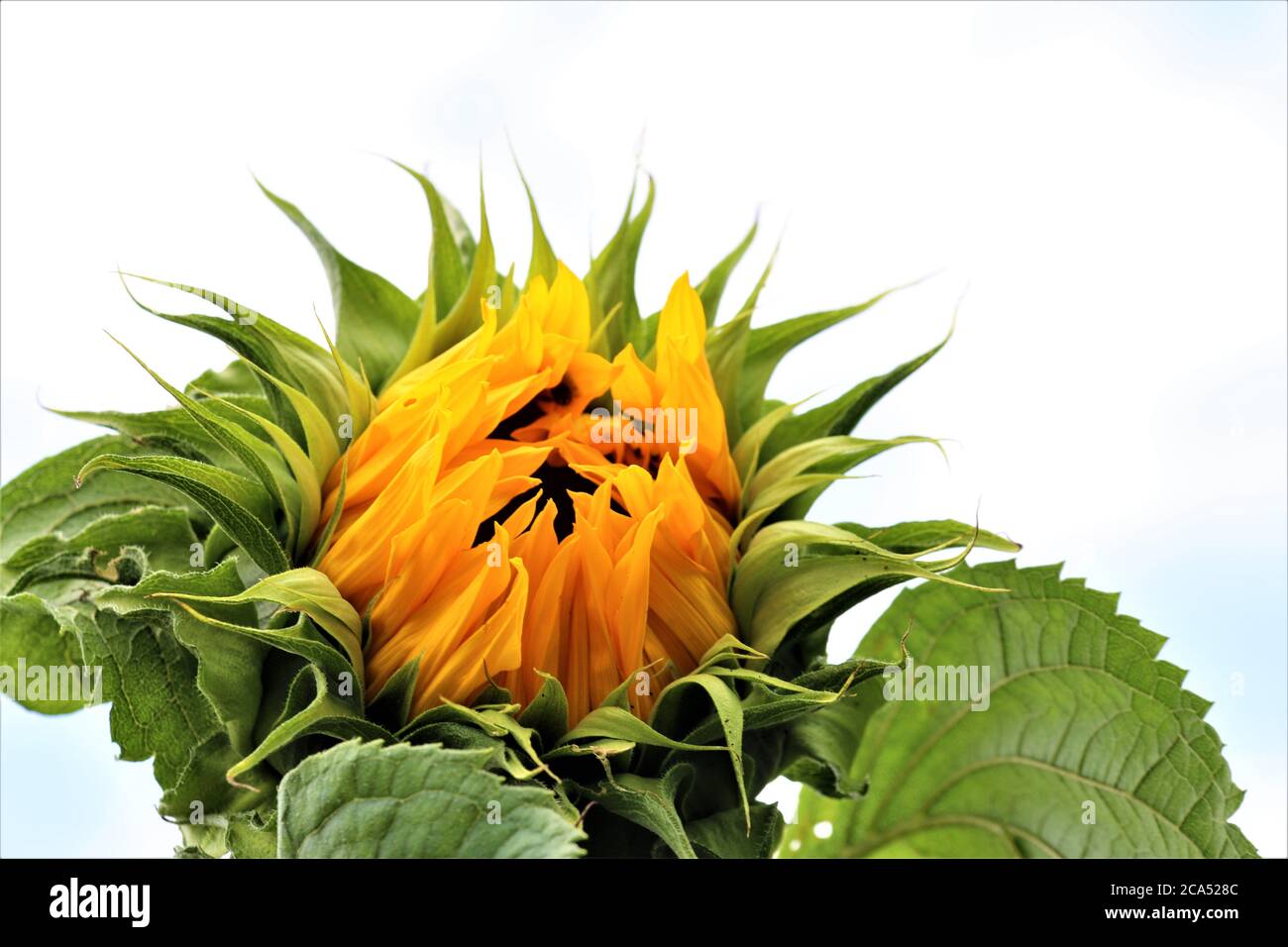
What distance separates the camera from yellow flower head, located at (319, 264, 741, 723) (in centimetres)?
280

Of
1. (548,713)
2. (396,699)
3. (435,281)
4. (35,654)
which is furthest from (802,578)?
(35,654)

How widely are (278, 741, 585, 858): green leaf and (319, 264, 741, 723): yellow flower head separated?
213 mm

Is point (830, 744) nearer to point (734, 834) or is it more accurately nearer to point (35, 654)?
point (734, 834)

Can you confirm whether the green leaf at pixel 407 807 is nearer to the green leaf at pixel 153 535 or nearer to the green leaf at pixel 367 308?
the green leaf at pixel 153 535

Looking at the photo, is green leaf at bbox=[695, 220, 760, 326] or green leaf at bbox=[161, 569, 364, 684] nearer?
green leaf at bbox=[161, 569, 364, 684]

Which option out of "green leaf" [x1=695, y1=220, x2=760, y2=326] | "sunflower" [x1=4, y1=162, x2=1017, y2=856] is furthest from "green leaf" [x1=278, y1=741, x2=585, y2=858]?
"green leaf" [x1=695, y1=220, x2=760, y2=326]

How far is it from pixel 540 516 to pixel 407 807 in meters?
0.57

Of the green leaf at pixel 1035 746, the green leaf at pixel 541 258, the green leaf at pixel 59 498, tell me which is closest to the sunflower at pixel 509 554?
the green leaf at pixel 541 258

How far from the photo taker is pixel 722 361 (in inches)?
134

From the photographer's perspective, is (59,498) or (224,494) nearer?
(224,494)

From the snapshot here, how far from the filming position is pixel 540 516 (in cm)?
283

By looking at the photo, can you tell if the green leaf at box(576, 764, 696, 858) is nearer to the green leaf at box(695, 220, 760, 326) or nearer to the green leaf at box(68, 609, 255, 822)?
the green leaf at box(68, 609, 255, 822)

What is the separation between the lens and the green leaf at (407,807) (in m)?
2.52
